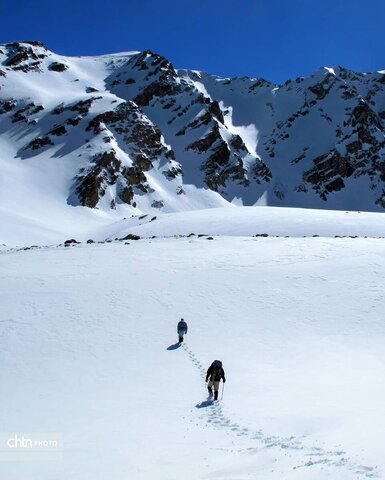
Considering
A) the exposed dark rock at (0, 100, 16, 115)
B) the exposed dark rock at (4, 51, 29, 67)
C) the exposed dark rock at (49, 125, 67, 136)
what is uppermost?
the exposed dark rock at (4, 51, 29, 67)

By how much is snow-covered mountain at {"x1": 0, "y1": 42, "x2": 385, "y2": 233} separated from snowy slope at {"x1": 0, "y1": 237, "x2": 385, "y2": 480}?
141ft

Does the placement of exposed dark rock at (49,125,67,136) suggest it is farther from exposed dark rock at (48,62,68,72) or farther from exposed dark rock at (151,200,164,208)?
exposed dark rock at (48,62,68,72)

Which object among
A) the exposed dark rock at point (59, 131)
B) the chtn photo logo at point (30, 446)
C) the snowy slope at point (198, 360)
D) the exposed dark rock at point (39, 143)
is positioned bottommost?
the chtn photo logo at point (30, 446)

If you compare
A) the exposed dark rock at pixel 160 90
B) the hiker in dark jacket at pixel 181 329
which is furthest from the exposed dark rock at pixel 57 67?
the hiker in dark jacket at pixel 181 329

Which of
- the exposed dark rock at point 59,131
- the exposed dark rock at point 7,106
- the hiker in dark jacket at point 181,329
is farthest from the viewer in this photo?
the exposed dark rock at point 7,106

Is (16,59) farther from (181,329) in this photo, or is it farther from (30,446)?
(30,446)

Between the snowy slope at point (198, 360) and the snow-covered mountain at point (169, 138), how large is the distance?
43.1m

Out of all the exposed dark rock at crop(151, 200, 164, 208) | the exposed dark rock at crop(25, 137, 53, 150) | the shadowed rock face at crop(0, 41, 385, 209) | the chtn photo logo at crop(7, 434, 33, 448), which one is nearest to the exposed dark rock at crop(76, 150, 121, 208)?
the shadowed rock face at crop(0, 41, 385, 209)

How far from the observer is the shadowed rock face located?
333ft

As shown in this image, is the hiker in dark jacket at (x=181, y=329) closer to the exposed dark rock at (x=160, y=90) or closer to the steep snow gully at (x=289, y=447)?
the steep snow gully at (x=289, y=447)

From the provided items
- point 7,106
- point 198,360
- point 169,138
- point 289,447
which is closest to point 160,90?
point 169,138

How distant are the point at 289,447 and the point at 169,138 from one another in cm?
13200

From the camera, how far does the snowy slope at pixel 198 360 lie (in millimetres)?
7855

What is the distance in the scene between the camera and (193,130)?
5344 inches
